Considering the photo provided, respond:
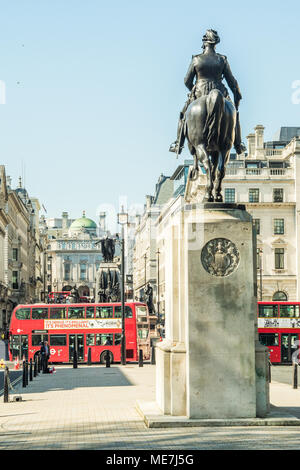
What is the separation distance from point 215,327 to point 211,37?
5.53 metres

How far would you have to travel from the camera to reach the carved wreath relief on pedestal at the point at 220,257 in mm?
13562

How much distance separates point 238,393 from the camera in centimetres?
1334

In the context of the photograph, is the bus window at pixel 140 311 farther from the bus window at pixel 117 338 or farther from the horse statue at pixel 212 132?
the horse statue at pixel 212 132

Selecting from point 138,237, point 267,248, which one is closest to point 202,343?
point 267,248

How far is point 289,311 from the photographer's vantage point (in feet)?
121

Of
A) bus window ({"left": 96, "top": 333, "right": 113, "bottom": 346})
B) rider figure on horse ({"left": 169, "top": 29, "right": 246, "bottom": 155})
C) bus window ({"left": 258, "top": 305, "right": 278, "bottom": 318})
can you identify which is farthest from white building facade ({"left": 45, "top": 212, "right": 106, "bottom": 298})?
rider figure on horse ({"left": 169, "top": 29, "right": 246, "bottom": 155})

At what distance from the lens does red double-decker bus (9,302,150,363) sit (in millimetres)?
37938

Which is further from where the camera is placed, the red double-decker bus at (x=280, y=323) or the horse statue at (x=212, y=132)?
the red double-decker bus at (x=280, y=323)

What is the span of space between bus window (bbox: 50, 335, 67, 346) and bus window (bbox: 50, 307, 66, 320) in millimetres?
924

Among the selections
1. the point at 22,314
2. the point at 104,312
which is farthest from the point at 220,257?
the point at 22,314

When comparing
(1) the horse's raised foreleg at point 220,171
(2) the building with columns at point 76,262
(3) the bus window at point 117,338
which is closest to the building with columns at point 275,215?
(3) the bus window at point 117,338

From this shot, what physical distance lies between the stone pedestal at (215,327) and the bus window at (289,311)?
2365cm
